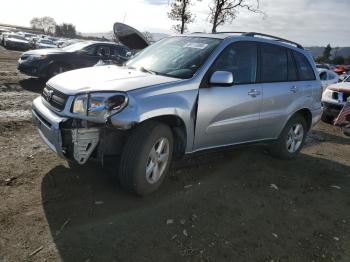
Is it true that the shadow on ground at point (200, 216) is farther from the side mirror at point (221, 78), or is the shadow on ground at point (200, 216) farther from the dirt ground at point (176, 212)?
the side mirror at point (221, 78)

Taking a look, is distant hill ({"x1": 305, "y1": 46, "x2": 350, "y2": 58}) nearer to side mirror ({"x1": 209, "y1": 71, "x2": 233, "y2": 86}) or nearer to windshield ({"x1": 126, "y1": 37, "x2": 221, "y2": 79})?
windshield ({"x1": 126, "y1": 37, "x2": 221, "y2": 79})

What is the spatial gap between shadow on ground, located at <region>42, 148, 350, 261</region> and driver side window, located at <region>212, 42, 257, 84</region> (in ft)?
4.30

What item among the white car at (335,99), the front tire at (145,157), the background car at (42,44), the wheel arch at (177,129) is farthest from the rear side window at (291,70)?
the background car at (42,44)

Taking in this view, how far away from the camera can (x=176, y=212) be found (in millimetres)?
3885

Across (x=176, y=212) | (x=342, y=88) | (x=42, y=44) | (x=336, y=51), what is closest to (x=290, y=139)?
(x=176, y=212)

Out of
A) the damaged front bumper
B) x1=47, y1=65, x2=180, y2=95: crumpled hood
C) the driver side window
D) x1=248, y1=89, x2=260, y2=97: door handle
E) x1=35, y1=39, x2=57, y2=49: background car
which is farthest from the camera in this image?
x1=35, y1=39, x2=57, y2=49: background car

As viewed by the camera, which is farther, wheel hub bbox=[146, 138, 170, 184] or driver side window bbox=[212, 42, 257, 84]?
driver side window bbox=[212, 42, 257, 84]

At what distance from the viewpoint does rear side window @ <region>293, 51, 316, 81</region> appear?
6.07 meters

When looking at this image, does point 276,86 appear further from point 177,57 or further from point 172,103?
point 172,103

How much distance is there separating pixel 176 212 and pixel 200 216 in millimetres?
246

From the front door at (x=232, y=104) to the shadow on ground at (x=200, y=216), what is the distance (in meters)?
0.57

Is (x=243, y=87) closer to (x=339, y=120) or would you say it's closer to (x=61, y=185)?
(x=61, y=185)

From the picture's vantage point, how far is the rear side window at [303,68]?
239 inches

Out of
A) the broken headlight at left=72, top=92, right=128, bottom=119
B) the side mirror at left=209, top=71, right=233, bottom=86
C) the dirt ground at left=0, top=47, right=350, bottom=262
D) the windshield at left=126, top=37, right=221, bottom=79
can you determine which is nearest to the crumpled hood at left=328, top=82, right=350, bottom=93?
the dirt ground at left=0, top=47, right=350, bottom=262
